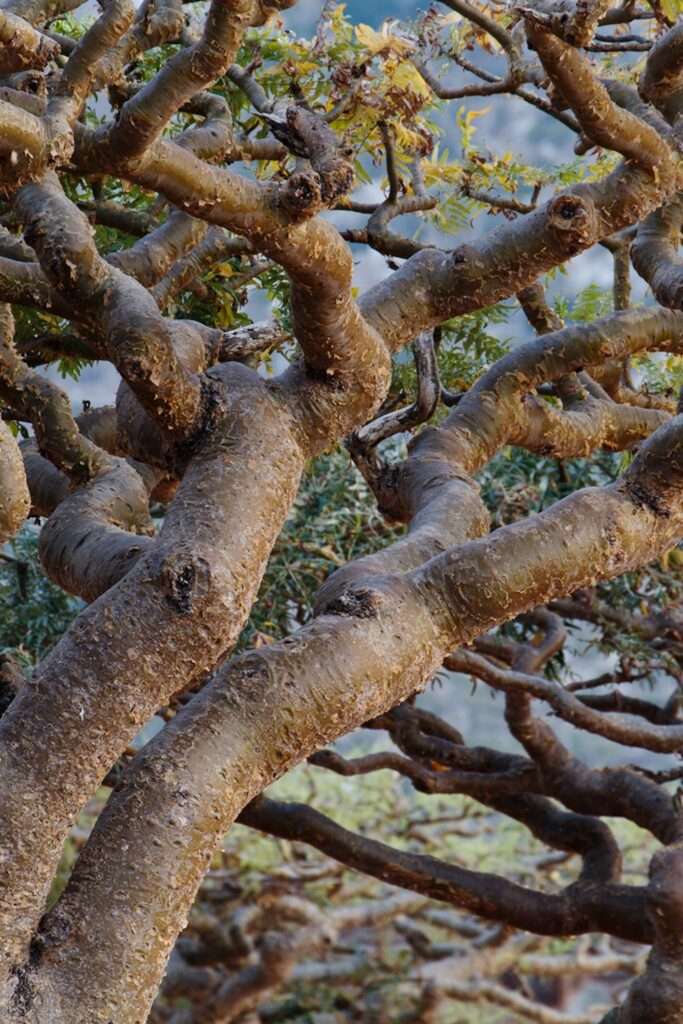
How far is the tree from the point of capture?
8.08 feet

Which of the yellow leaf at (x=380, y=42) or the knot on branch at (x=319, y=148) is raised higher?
the yellow leaf at (x=380, y=42)

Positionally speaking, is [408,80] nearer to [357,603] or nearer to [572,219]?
[572,219]

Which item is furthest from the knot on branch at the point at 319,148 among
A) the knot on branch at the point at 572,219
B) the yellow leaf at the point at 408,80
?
the yellow leaf at the point at 408,80

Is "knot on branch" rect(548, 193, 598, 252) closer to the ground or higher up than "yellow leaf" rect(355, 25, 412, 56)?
closer to the ground

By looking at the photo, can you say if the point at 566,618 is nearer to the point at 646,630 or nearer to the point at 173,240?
the point at 646,630

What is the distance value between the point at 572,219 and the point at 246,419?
35.5 inches

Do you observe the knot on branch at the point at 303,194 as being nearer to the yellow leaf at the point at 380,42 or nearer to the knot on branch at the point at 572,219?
the knot on branch at the point at 572,219

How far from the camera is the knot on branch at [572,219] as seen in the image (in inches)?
120

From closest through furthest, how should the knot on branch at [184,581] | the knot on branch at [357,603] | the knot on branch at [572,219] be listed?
1. the knot on branch at [184,581]
2. the knot on branch at [357,603]
3. the knot on branch at [572,219]

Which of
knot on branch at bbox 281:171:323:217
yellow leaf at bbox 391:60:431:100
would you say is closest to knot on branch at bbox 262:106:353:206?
knot on branch at bbox 281:171:323:217

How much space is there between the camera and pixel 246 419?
3.04m

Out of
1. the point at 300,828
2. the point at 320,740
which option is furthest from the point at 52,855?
the point at 300,828

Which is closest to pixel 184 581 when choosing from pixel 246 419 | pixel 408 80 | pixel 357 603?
pixel 357 603

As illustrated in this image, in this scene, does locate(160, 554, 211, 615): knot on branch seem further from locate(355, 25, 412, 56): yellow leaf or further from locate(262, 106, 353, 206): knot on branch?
locate(355, 25, 412, 56): yellow leaf
